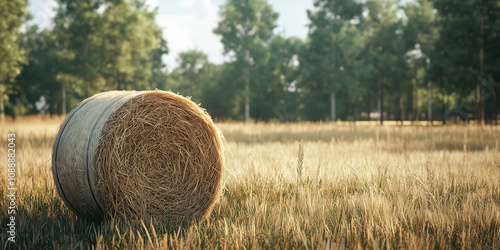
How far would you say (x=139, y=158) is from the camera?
12.6 ft

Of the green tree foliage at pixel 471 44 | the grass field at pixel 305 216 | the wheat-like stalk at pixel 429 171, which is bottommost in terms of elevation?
the grass field at pixel 305 216

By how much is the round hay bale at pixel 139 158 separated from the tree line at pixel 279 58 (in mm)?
18655

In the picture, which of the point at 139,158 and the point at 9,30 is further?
the point at 9,30

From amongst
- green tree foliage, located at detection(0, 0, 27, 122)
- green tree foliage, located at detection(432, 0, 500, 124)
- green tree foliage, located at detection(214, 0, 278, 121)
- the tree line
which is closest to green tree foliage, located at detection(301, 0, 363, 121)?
the tree line

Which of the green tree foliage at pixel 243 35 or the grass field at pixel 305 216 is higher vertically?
the green tree foliage at pixel 243 35

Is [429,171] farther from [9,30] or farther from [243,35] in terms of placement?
[243,35]

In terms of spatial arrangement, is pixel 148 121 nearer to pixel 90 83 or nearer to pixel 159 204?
pixel 159 204

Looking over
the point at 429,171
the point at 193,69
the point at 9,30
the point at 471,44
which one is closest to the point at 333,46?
the point at 471,44

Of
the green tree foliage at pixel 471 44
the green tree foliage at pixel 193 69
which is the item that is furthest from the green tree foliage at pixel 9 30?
the green tree foliage at pixel 193 69

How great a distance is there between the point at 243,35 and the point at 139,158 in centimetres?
3827

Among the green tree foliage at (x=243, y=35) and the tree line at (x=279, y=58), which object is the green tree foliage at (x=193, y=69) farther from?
the green tree foliage at (x=243, y=35)

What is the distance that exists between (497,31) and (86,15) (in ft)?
101

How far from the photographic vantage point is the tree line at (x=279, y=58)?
27078 millimetres

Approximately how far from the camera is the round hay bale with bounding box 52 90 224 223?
3.51m
